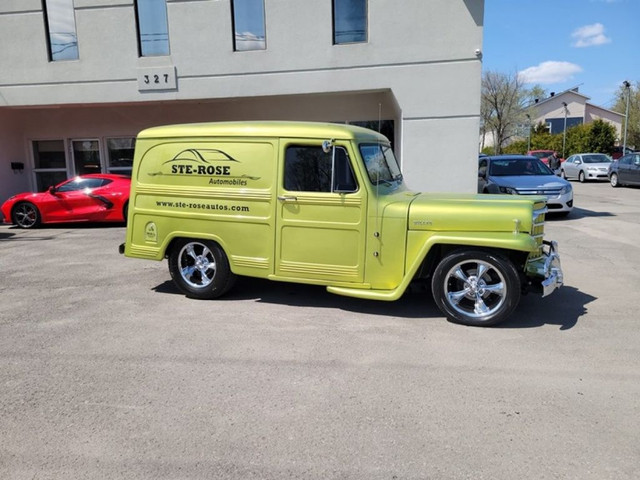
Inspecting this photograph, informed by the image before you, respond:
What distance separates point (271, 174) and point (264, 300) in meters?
1.53

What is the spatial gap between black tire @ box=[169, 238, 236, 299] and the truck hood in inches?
90.1

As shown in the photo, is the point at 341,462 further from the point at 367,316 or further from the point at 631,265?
the point at 631,265

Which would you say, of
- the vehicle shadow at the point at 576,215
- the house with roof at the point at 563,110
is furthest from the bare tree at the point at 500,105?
the vehicle shadow at the point at 576,215

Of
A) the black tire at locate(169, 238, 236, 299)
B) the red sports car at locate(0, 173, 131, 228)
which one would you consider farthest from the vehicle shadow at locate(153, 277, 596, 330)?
the red sports car at locate(0, 173, 131, 228)

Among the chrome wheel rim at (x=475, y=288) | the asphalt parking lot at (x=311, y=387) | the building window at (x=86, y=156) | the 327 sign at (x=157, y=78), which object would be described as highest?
the 327 sign at (x=157, y=78)

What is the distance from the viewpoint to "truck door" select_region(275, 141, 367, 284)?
17.1 ft

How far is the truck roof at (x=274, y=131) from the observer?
530cm

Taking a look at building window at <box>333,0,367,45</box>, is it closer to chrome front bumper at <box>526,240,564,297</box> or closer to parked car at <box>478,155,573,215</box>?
parked car at <box>478,155,573,215</box>

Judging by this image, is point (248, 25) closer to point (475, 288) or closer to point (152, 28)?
point (152, 28)

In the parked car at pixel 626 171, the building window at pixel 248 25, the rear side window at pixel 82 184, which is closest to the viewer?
the building window at pixel 248 25

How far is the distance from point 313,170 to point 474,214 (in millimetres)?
1733

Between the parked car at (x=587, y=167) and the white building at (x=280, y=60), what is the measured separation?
15455 millimetres

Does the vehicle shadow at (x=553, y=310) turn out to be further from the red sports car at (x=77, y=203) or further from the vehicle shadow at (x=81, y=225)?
the vehicle shadow at (x=81, y=225)

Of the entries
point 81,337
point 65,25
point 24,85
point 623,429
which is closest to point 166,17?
point 65,25
